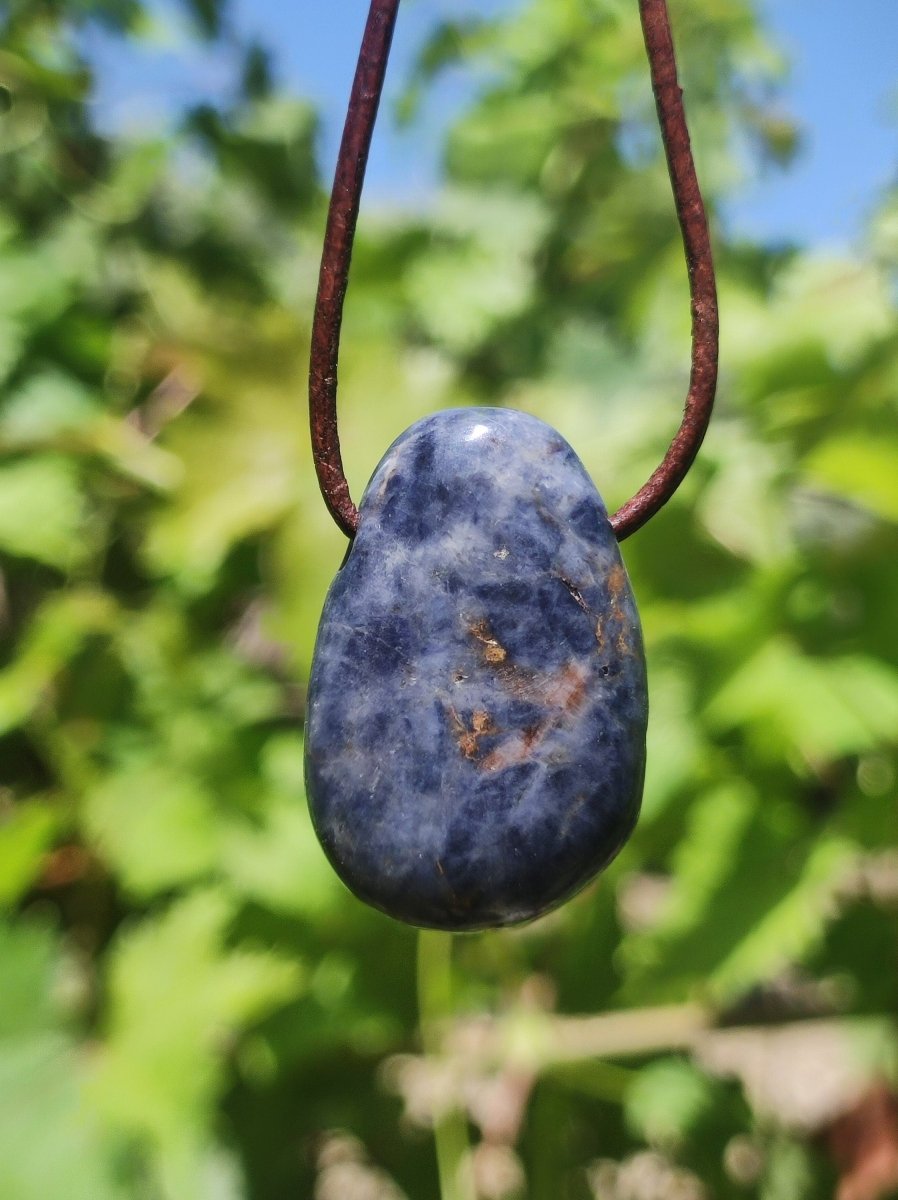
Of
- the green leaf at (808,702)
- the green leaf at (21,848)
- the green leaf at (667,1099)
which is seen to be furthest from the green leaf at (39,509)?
the green leaf at (667,1099)

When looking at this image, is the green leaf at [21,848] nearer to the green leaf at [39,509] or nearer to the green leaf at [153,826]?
the green leaf at [153,826]

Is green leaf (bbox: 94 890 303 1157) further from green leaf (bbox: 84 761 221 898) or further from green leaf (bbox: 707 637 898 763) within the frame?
green leaf (bbox: 707 637 898 763)

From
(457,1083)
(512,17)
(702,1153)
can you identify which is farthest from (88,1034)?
(512,17)

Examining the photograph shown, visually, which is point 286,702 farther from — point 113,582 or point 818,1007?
point 818,1007

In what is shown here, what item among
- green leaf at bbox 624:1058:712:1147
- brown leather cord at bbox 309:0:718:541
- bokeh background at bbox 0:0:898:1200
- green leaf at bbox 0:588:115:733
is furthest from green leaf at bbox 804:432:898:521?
green leaf at bbox 0:588:115:733

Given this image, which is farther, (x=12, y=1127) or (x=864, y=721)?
(x=12, y=1127)

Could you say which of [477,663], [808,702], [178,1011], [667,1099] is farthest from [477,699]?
[667,1099]
